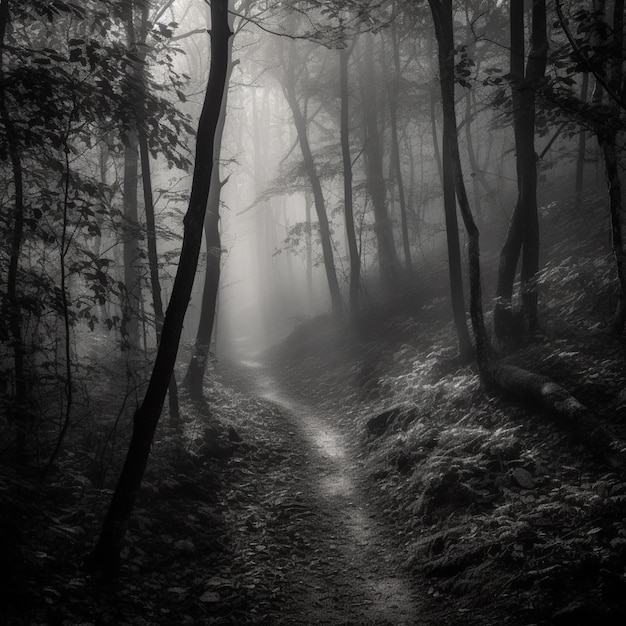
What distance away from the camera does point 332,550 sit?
6.33m

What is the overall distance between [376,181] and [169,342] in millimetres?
16490

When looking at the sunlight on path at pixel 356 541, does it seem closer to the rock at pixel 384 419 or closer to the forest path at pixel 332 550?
the forest path at pixel 332 550

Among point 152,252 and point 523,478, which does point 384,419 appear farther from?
point 152,252

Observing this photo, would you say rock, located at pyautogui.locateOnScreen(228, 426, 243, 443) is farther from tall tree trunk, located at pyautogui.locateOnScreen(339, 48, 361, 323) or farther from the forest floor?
tall tree trunk, located at pyautogui.locateOnScreen(339, 48, 361, 323)

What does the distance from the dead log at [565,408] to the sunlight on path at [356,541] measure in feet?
9.33

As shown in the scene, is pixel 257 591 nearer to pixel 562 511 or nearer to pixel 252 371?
pixel 562 511

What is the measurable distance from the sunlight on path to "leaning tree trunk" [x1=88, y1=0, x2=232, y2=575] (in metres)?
2.48

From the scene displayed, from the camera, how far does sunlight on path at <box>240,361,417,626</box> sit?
5.09 meters

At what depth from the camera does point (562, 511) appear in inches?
207

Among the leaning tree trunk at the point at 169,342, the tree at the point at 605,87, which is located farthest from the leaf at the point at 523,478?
the leaning tree trunk at the point at 169,342

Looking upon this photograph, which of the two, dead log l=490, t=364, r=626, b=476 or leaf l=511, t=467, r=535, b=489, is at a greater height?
dead log l=490, t=364, r=626, b=476

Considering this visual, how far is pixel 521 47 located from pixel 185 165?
7.42 meters

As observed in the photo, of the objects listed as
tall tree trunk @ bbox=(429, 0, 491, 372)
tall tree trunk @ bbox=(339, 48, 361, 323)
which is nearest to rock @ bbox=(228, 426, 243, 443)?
tall tree trunk @ bbox=(429, 0, 491, 372)

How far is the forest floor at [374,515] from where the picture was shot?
4391 mm
